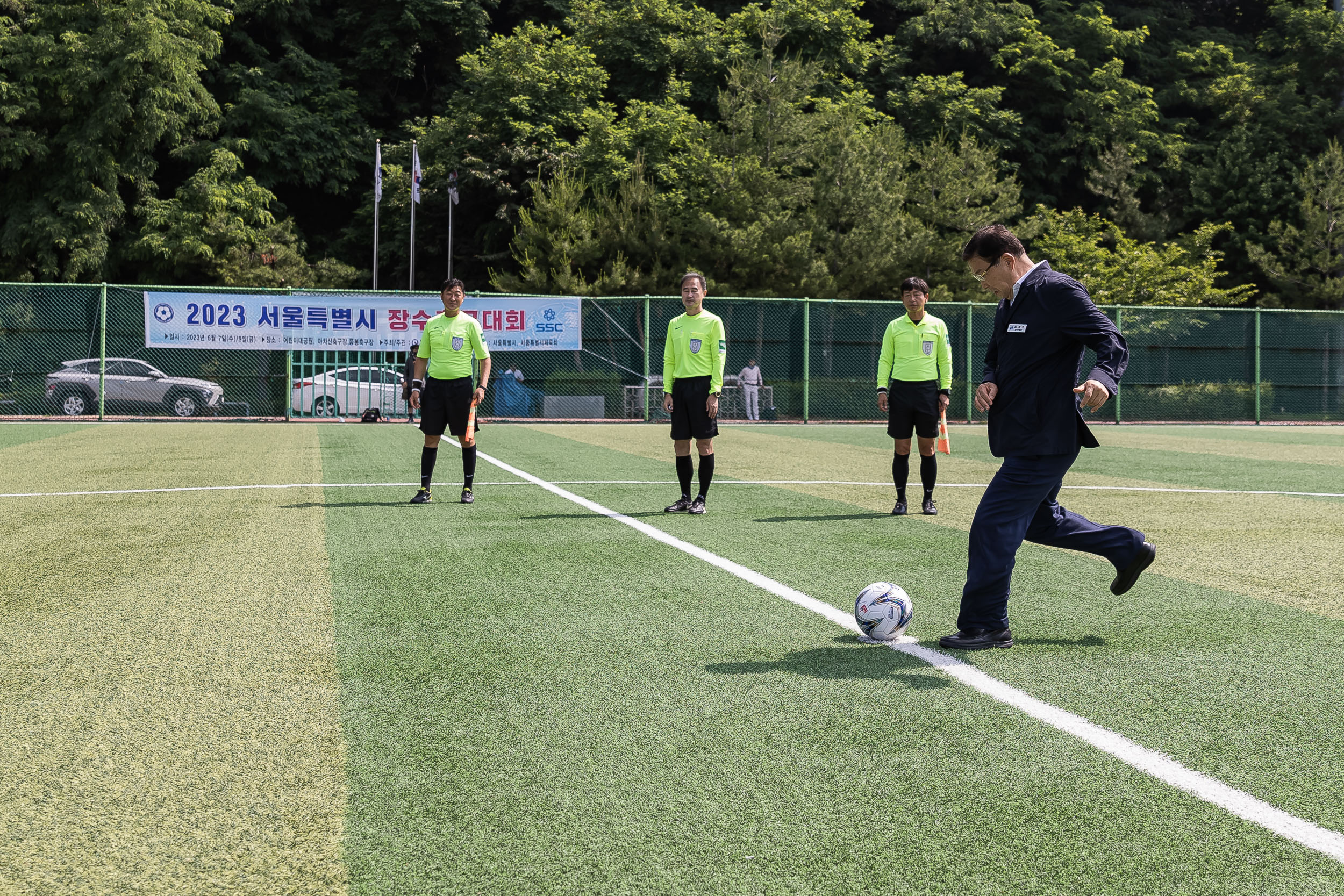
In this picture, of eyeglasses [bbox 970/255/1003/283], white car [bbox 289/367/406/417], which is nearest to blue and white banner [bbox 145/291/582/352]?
white car [bbox 289/367/406/417]

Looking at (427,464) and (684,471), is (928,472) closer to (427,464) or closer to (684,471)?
(684,471)

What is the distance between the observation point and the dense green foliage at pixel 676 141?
104 ft

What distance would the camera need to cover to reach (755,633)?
15.8ft

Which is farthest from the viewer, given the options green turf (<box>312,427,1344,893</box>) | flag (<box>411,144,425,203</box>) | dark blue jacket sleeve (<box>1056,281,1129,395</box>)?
flag (<box>411,144,425,203</box>)

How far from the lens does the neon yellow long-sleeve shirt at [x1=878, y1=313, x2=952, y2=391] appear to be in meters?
9.30

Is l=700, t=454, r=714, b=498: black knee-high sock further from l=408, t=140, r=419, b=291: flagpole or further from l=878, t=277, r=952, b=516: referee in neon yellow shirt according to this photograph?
l=408, t=140, r=419, b=291: flagpole

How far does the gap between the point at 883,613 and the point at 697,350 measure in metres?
4.73

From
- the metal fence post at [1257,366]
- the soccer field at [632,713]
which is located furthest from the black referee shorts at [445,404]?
the metal fence post at [1257,366]

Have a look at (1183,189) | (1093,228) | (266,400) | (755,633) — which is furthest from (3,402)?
(1183,189)

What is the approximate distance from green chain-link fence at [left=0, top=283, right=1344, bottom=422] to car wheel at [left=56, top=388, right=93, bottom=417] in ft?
0.08

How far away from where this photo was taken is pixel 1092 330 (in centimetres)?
438

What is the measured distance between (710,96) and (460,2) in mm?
11954

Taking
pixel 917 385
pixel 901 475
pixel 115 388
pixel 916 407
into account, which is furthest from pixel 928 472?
pixel 115 388

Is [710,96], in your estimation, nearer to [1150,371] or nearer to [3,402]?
[1150,371]
